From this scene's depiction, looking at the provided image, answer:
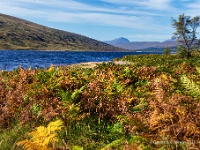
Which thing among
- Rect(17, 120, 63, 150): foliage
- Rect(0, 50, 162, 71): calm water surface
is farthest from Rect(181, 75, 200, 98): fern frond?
Rect(0, 50, 162, 71): calm water surface

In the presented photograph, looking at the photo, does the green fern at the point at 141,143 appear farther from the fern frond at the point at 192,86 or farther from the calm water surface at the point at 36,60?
the calm water surface at the point at 36,60

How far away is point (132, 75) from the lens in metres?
12.2

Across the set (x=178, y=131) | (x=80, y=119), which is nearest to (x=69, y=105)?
(x=80, y=119)

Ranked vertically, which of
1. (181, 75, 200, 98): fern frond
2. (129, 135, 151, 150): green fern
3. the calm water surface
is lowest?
the calm water surface

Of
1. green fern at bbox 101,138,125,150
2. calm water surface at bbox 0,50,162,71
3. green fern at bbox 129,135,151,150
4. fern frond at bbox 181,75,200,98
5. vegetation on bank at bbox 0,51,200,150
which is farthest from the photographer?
calm water surface at bbox 0,50,162,71

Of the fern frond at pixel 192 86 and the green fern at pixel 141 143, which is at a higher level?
the fern frond at pixel 192 86

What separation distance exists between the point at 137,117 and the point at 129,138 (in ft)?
1.50

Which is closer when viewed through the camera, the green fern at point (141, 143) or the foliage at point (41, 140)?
the foliage at point (41, 140)

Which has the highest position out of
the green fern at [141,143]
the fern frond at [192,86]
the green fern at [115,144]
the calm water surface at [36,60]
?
the fern frond at [192,86]

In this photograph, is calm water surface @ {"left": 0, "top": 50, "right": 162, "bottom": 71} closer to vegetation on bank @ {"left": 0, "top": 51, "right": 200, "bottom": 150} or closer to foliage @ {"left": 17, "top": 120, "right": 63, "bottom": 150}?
vegetation on bank @ {"left": 0, "top": 51, "right": 200, "bottom": 150}

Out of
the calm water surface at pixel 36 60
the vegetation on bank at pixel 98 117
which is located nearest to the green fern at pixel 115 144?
the vegetation on bank at pixel 98 117

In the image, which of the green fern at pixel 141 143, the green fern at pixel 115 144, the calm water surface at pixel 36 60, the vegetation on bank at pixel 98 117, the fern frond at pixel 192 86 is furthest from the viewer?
the calm water surface at pixel 36 60

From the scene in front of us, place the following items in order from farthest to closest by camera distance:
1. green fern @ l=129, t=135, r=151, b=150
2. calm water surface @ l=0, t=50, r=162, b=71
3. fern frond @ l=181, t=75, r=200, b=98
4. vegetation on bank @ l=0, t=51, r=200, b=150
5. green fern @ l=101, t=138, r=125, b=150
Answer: calm water surface @ l=0, t=50, r=162, b=71
fern frond @ l=181, t=75, r=200, b=98
green fern @ l=101, t=138, r=125, b=150
vegetation on bank @ l=0, t=51, r=200, b=150
green fern @ l=129, t=135, r=151, b=150

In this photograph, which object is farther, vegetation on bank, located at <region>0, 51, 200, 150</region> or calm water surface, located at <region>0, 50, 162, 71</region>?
calm water surface, located at <region>0, 50, 162, 71</region>
